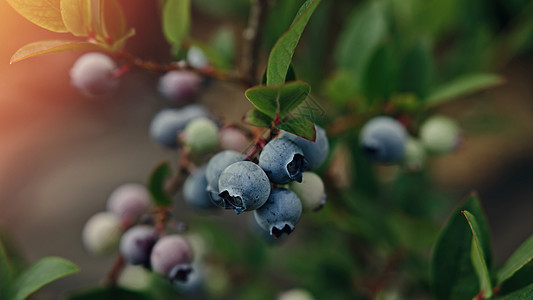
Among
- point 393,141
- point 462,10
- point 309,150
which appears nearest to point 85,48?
point 309,150

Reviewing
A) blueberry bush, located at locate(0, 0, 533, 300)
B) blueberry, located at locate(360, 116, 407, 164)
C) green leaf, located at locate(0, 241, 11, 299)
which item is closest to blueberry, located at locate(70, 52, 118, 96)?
blueberry bush, located at locate(0, 0, 533, 300)

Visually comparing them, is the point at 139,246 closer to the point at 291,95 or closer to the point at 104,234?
the point at 104,234

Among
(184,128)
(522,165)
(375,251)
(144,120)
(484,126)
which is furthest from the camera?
(144,120)

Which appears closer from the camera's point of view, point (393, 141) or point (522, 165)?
point (393, 141)

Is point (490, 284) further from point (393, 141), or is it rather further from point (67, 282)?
point (67, 282)

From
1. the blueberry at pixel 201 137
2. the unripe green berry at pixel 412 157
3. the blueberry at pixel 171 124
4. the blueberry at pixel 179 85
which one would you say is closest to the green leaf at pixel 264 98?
the blueberry at pixel 201 137

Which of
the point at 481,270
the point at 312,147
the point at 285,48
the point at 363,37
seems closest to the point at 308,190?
the point at 312,147

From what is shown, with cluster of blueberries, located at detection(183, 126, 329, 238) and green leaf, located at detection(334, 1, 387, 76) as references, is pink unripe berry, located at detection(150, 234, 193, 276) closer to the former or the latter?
cluster of blueberries, located at detection(183, 126, 329, 238)
